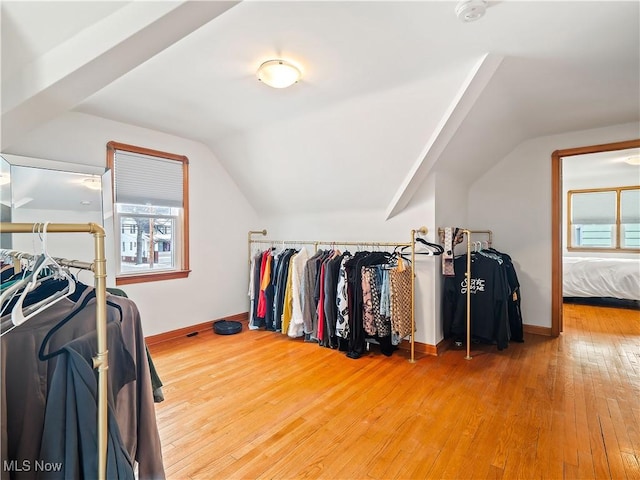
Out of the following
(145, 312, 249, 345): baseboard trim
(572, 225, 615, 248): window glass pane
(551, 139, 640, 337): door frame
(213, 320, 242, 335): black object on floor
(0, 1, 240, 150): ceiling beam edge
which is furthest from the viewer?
(572, 225, 615, 248): window glass pane

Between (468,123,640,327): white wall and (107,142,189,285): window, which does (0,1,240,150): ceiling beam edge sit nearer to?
(107,142,189,285): window

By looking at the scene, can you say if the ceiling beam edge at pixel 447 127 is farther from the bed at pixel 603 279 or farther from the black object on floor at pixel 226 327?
the bed at pixel 603 279

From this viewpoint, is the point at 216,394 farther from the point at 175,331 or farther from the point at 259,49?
the point at 259,49

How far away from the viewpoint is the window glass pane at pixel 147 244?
360 centimetres

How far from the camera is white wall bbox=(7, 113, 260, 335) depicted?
3.12 m

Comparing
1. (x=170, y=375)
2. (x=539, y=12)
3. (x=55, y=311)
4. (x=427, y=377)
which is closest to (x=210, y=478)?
(x=55, y=311)

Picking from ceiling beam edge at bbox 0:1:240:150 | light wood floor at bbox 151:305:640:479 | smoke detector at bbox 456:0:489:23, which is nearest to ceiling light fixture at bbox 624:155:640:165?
light wood floor at bbox 151:305:640:479

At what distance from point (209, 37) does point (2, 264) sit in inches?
70.1

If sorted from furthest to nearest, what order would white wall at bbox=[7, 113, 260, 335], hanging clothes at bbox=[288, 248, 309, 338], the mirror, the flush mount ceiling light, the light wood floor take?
hanging clothes at bbox=[288, 248, 309, 338] → white wall at bbox=[7, 113, 260, 335] → the mirror → the flush mount ceiling light → the light wood floor

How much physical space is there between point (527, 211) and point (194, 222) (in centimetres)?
429

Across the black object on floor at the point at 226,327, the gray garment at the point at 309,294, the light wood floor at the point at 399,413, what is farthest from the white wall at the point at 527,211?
the black object on floor at the point at 226,327

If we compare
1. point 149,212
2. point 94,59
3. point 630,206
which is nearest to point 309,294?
point 149,212

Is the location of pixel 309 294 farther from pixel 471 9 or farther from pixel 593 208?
pixel 593 208

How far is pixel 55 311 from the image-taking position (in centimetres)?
112
